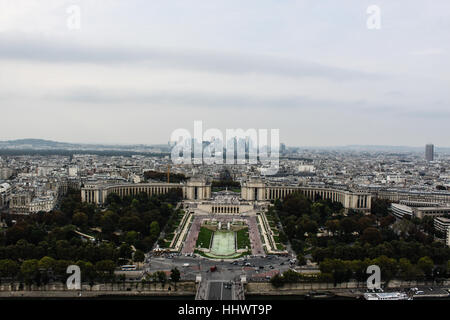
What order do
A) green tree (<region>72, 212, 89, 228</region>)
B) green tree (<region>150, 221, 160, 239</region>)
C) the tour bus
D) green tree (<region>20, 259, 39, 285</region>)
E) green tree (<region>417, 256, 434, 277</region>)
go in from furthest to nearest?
green tree (<region>72, 212, 89, 228</region>) < green tree (<region>150, 221, 160, 239</region>) < the tour bus < green tree (<region>417, 256, 434, 277</region>) < green tree (<region>20, 259, 39, 285</region>)

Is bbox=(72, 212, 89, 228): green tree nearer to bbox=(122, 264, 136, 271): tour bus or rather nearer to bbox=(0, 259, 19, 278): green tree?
bbox=(122, 264, 136, 271): tour bus

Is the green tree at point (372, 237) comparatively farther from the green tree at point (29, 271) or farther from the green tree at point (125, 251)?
the green tree at point (29, 271)

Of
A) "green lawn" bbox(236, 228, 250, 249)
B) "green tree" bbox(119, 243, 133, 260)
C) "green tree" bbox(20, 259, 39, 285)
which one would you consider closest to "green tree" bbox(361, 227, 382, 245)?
"green lawn" bbox(236, 228, 250, 249)

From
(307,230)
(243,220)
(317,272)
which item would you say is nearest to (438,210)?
(307,230)

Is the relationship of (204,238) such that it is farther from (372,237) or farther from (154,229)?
(372,237)

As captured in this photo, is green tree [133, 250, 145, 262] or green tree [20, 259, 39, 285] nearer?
green tree [20, 259, 39, 285]

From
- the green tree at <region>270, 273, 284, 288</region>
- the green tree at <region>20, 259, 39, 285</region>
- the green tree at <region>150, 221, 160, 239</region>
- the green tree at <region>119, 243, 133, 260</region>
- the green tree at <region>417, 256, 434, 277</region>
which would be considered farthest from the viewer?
the green tree at <region>150, 221, 160, 239</region>
